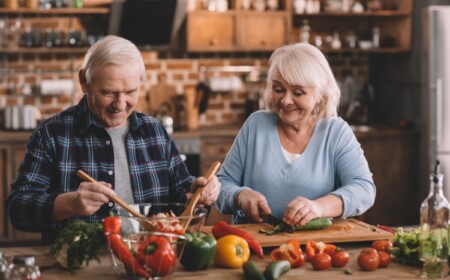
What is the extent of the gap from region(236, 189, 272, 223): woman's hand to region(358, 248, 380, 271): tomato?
57 centimetres

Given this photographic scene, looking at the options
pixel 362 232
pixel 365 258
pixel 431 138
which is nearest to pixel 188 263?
pixel 365 258

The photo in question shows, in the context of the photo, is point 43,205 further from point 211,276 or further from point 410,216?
point 410,216

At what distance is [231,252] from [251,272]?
0.16m

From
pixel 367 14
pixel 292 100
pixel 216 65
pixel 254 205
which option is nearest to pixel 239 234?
pixel 254 205

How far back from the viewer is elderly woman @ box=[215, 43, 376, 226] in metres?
3.15

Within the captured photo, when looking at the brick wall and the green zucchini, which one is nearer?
the green zucchini

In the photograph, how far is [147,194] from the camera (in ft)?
10.0

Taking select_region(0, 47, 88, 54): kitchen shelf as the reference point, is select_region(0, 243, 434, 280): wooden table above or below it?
below

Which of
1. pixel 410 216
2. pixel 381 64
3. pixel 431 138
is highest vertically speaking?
pixel 381 64

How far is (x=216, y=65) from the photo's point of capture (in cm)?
691

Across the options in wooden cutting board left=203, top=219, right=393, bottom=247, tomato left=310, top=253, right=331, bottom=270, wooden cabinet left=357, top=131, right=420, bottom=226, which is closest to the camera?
tomato left=310, top=253, right=331, bottom=270

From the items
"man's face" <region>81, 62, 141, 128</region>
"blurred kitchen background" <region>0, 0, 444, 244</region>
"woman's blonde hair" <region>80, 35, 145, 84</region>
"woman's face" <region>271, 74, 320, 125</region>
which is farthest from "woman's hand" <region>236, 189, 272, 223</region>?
"blurred kitchen background" <region>0, 0, 444, 244</region>

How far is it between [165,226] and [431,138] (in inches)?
168

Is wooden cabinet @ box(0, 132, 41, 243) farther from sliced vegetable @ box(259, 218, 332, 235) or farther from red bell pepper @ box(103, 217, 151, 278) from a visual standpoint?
red bell pepper @ box(103, 217, 151, 278)
